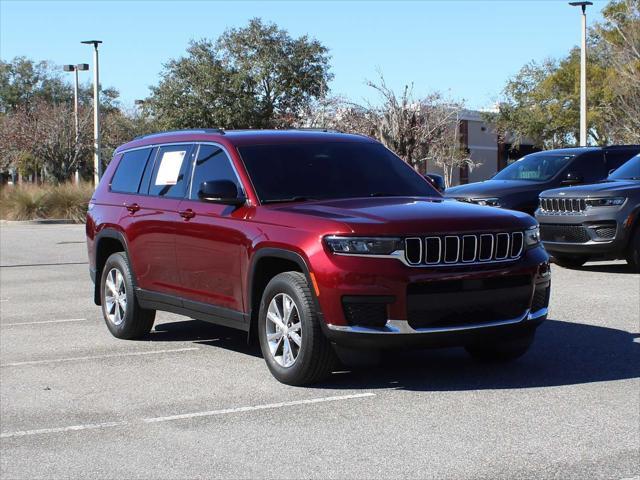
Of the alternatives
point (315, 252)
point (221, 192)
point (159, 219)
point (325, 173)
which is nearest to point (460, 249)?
point (315, 252)

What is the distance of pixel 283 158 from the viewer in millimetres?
8211

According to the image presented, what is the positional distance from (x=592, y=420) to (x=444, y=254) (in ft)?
4.80

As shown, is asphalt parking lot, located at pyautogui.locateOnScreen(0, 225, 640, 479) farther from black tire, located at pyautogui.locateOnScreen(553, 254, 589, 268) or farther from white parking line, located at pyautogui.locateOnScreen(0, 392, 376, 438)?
black tire, located at pyautogui.locateOnScreen(553, 254, 589, 268)

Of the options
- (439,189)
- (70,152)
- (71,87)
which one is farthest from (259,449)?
(71,87)

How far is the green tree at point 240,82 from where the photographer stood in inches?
2419

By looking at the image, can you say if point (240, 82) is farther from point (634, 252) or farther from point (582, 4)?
point (634, 252)

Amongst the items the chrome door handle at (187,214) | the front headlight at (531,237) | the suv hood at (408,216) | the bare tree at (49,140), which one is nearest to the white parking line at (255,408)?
the suv hood at (408,216)

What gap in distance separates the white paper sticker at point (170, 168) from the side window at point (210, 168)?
0.31 m

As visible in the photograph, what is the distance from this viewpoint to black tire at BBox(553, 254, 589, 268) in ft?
50.1

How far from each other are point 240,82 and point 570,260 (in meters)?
47.3

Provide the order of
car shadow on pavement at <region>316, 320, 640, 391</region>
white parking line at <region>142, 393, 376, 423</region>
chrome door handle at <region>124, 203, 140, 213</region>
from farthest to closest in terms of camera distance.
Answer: chrome door handle at <region>124, 203, 140, 213</region> → car shadow on pavement at <region>316, 320, 640, 391</region> → white parking line at <region>142, 393, 376, 423</region>

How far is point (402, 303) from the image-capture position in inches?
267

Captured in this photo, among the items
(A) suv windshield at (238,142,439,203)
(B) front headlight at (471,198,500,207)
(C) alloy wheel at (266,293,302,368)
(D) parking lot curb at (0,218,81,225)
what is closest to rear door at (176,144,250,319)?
(A) suv windshield at (238,142,439,203)

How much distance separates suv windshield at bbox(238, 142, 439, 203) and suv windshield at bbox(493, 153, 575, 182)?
9.29 meters
